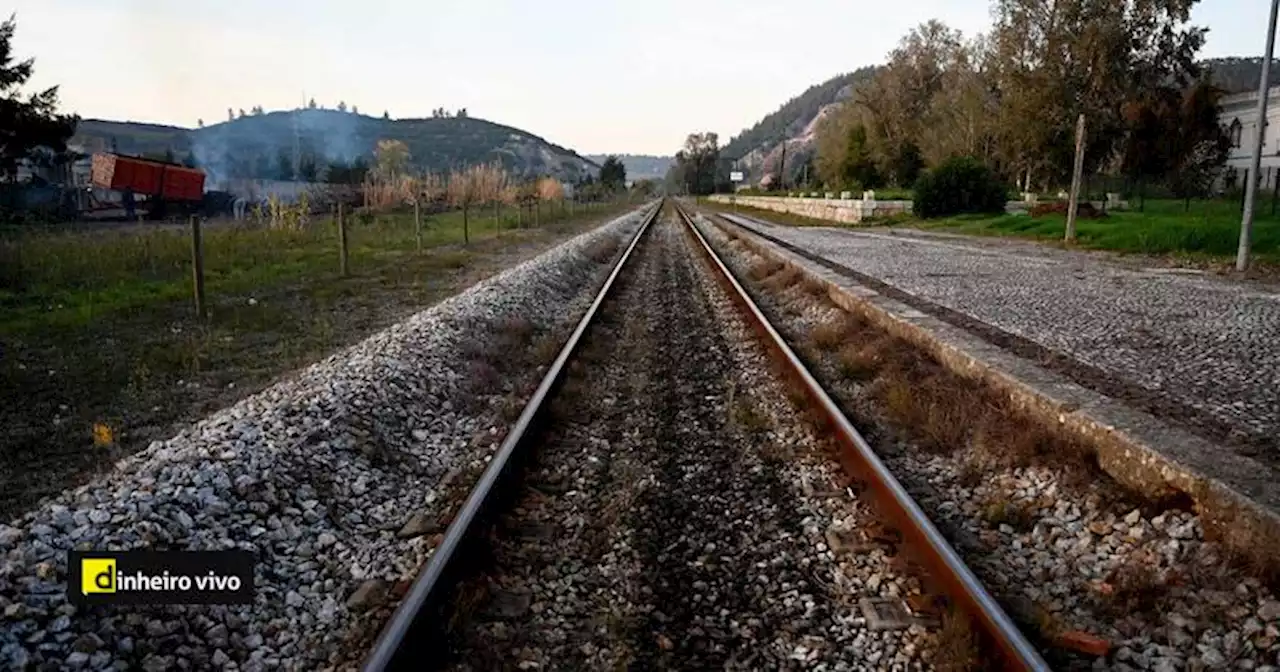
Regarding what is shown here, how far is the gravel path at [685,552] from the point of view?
2.97 metres

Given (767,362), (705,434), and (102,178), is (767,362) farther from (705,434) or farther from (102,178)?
(102,178)

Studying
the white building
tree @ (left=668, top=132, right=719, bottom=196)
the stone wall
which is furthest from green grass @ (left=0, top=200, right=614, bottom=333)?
Result: tree @ (left=668, top=132, right=719, bottom=196)

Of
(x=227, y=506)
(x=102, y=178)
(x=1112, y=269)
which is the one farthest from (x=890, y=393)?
(x=102, y=178)

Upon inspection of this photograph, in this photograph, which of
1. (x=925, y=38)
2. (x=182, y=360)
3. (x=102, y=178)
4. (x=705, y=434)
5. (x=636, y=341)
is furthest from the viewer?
(x=925, y=38)

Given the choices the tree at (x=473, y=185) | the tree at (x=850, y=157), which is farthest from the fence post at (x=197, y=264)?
the tree at (x=850, y=157)

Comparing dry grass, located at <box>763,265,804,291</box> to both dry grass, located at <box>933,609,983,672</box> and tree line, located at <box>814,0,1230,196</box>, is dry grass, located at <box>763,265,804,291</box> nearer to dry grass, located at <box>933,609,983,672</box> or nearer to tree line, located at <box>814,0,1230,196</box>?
dry grass, located at <box>933,609,983,672</box>

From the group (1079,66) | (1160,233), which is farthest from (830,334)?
(1079,66)

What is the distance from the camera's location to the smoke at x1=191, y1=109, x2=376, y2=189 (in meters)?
77.0

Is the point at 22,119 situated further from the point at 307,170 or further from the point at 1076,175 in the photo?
the point at 307,170

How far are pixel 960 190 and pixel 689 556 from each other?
32.8 m

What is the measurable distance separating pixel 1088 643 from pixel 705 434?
2837 mm

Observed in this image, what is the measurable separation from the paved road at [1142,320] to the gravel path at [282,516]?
446cm

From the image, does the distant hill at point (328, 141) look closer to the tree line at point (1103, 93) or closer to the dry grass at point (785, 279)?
the tree line at point (1103, 93)

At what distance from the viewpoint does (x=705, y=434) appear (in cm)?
547
